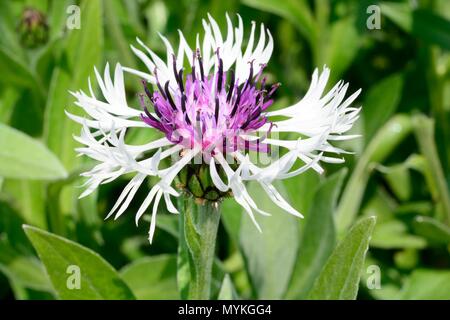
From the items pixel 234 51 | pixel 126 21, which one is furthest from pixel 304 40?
pixel 234 51

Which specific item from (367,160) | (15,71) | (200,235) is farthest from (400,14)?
(200,235)

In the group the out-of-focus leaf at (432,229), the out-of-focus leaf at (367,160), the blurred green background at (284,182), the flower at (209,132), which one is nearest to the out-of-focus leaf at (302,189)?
the blurred green background at (284,182)

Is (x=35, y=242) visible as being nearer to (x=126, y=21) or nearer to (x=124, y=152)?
(x=124, y=152)

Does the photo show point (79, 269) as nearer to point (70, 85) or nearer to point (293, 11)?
point (70, 85)

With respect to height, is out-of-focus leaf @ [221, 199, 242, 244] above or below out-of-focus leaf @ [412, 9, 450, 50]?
below

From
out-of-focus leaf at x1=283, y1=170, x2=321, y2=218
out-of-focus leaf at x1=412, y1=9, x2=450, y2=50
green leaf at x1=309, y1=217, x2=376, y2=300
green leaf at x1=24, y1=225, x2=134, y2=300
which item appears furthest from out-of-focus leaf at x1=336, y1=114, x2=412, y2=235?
green leaf at x1=24, y1=225, x2=134, y2=300

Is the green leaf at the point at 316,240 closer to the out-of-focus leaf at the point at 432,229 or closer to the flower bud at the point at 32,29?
the out-of-focus leaf at the point at 432,229

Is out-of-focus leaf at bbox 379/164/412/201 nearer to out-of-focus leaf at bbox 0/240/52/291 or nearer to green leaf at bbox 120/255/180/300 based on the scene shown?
green leaf at bbox 120/255/180/300
